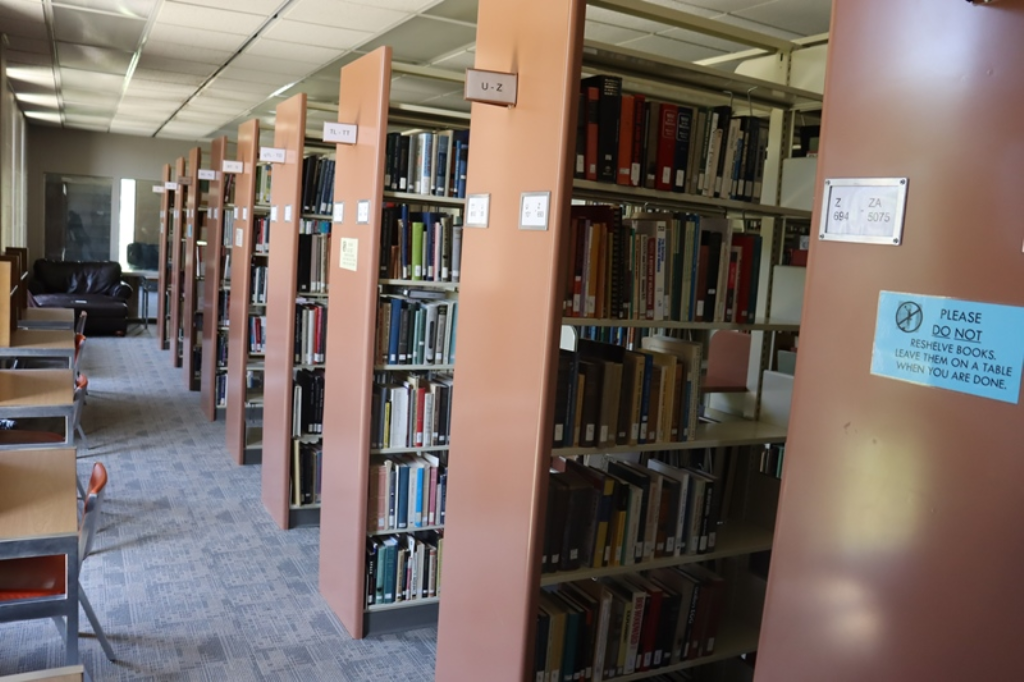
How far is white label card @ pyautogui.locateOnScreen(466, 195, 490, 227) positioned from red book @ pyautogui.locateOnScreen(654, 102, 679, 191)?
0.57m

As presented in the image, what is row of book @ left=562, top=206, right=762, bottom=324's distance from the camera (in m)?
2.47

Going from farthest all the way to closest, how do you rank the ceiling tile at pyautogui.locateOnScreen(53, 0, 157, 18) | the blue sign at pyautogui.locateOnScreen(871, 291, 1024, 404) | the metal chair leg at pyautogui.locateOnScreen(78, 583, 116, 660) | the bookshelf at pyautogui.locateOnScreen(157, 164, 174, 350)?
the bookshelf at pyautogui.locateOnScreen(157, 164, 174, 350) → the ceiling tile at pyautogui.locateOnScreen(53, 0, 157, 18) → the metal chair leg at pyautogui.locateOnScreen(78, 583, 116, 660) → the blue sign at pyautogui.locateOnScreen(871, 291, 1024, 404)

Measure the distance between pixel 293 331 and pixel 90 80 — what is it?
630cm

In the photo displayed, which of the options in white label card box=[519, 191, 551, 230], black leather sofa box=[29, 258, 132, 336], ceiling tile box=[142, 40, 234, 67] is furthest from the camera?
black leather sofa box=[29, 258, 132, 336]

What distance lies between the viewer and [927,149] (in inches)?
50.5

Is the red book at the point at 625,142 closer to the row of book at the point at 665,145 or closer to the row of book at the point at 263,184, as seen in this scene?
the row of book at the point at 665,145

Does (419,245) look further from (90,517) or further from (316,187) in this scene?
(90,517)

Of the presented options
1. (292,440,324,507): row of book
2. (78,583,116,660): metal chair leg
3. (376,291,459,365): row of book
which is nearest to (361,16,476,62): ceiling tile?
(376,291,459,365): row of book

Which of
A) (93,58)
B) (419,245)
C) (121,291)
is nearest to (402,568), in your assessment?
(419,245)

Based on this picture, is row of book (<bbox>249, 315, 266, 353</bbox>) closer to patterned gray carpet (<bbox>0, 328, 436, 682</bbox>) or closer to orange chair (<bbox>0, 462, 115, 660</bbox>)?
patterned gray carpet (<bbox>0, 328, 436, 682</bbox>)

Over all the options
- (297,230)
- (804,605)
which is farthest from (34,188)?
(804,605)

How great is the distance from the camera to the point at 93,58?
791 cm

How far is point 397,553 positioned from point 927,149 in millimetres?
3012

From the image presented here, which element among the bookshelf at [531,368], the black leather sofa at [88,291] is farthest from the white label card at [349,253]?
the black leather sofa at [88,291]
